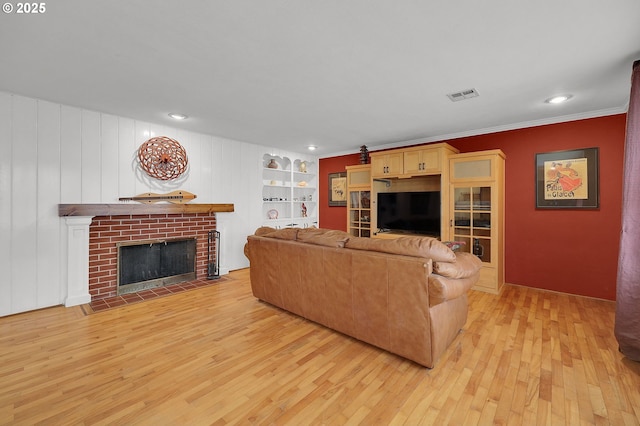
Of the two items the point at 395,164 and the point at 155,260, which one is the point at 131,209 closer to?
the point at 155,260

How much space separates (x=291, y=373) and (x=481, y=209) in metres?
3.30

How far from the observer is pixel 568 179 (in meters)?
3.63

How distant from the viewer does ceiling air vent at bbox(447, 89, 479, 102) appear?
283 cm

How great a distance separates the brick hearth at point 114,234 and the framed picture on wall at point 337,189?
2.96m

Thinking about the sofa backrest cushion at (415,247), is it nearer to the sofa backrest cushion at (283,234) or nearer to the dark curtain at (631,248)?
the sofa backrest cushion at (283,234)

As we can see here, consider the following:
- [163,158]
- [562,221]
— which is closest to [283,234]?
[163,158]

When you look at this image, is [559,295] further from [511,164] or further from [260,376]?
[260,376]

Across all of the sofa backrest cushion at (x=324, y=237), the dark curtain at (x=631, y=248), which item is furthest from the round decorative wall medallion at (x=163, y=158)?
the dark curtain at (x=631, y=248)

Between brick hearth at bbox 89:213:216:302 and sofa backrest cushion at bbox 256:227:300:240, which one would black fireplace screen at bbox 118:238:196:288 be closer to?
brick hearth at bbox 89:213:216:302

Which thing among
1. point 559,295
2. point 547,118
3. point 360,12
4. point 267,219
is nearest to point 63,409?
point 360,12

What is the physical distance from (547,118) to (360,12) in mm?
3416

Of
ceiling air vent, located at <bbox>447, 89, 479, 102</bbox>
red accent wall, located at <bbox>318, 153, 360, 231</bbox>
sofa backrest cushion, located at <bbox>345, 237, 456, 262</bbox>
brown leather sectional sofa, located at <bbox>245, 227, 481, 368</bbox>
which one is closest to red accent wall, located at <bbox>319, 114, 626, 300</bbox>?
ceiling air vent, located at <bbox>447, 89, 479, 102</bbox>

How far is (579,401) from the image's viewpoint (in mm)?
1710

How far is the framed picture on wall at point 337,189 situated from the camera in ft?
20.0
